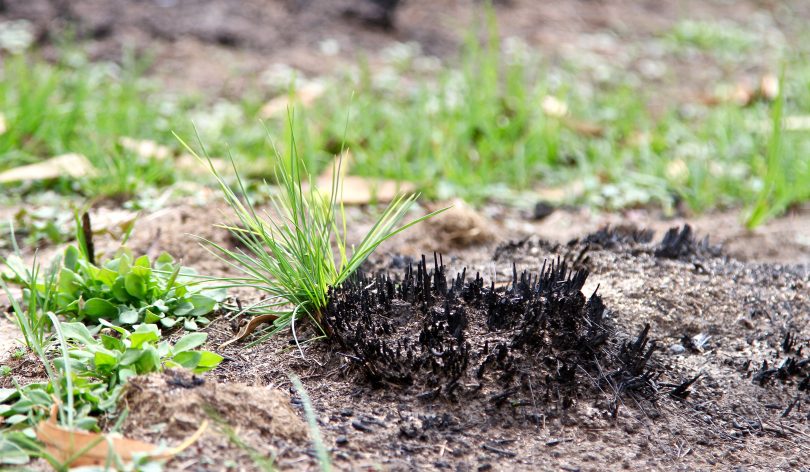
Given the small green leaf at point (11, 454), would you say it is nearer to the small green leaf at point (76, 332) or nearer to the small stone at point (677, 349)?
the small green leaf at point (76, 332)

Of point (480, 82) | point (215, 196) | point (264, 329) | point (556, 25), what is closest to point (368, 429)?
point (264, 329)

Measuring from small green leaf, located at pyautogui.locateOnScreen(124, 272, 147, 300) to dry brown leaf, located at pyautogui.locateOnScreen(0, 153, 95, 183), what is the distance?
1.54 m

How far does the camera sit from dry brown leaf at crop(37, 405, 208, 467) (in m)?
1.59

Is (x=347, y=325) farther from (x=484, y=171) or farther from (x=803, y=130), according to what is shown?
(x=803, y=130)

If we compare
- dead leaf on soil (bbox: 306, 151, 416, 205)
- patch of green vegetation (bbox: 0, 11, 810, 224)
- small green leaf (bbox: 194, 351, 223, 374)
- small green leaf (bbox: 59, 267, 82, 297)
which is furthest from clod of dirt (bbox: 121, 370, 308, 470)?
dead leaf on soil (bbox: 306, 151, 416, 205)


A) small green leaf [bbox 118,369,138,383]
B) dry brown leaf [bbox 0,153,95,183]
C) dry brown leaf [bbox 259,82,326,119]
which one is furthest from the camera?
dry brown leaf [bbox 259,82,326,119]

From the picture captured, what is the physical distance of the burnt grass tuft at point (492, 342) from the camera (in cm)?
200

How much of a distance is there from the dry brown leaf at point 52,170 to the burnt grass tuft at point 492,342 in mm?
1938

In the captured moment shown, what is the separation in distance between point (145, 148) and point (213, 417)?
2530 millimetres

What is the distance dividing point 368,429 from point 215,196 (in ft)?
6.06

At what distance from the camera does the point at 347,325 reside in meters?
2.11

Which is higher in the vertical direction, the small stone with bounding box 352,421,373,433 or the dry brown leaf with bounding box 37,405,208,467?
the dry brown leaf with bounding box 37,405,208,467

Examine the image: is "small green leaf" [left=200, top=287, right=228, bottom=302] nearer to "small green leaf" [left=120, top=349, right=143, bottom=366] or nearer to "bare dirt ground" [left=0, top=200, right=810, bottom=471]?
"bare dirt ground" [left=0, top=200, right=810, bottom=471]

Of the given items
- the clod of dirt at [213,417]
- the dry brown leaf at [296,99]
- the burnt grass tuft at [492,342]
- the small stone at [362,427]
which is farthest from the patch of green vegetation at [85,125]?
the small stone at [362,427]
